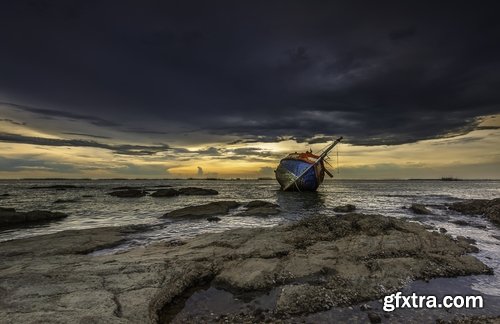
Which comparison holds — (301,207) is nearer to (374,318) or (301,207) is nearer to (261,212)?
(261,212)

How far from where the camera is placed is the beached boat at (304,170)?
196ft

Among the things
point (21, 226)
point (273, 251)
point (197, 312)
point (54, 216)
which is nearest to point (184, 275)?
point (197, 312)

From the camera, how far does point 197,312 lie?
8133 mm

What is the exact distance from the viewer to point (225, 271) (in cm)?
1066

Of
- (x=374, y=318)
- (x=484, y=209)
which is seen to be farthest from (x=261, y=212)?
(x=374, y=318)

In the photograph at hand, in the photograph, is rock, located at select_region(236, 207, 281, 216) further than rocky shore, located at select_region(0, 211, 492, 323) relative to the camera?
Yes

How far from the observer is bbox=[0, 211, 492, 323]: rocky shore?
7.65 metres

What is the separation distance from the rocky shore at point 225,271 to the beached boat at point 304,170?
43.2 m

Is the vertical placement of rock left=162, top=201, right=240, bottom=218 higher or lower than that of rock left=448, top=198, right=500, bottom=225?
lower

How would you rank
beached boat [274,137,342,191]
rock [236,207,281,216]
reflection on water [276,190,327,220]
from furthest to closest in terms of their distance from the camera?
1. beached boat [274,137,342,191]
2. reflection on water [276,190,327,220]
3. rock [236,207,281,216]

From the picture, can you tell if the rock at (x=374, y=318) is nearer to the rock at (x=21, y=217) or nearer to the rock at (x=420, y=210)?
the rock at (x=420, y=210)

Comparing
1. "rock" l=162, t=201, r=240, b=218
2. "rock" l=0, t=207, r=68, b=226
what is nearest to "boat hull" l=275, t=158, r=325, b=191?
"rock" l=162, t=201, r=240, b=218

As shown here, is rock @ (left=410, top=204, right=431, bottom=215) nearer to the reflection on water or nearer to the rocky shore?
the reflection on water

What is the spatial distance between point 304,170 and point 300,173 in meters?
1.12
